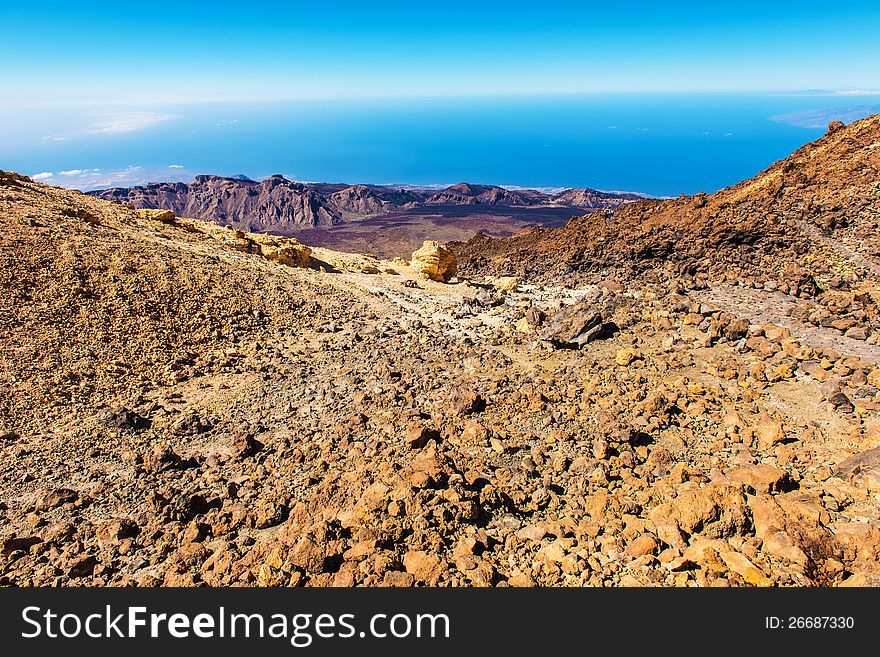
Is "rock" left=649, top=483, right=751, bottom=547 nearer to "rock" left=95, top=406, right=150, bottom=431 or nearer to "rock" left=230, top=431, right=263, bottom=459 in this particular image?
"rock" left=230, top=431, right=263, bottom=459

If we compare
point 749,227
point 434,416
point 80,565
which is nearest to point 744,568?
point 434,416

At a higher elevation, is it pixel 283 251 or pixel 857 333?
pixel 283 251

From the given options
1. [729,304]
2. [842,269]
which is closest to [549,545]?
[729,304]

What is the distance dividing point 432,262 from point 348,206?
68.8 meters

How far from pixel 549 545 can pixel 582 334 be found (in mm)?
5497

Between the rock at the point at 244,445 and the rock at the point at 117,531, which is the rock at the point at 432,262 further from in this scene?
the rock at the point at 117,531

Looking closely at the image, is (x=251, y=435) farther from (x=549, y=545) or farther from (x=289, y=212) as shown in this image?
(x=289, y=212)

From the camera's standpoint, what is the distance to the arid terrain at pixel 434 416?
12.2 feet

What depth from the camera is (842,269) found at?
35.9 ft

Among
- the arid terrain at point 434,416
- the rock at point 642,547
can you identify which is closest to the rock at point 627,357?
the arid terrain at point 434,416

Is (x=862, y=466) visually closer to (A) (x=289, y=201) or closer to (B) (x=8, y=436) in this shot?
(B) (x=8, y=436)

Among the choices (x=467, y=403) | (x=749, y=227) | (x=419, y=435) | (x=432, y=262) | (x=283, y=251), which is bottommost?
(x=419, y=435)

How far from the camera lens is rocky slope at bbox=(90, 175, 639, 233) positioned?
75.5m

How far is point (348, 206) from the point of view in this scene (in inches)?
3223
